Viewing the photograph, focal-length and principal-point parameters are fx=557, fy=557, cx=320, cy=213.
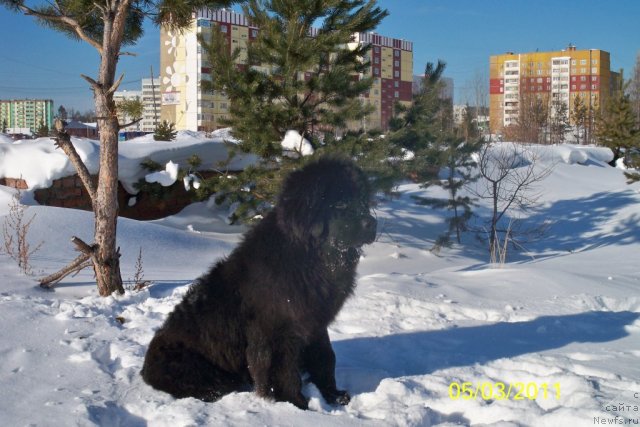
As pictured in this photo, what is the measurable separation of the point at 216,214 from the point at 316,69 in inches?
189

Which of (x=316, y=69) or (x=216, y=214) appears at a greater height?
(x=316, y=69)

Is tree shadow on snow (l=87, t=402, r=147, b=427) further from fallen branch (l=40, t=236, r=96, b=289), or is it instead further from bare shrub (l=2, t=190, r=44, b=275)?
bare shrub (l=2, t=190, r=44, b=275)

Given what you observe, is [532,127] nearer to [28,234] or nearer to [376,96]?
[376,96]

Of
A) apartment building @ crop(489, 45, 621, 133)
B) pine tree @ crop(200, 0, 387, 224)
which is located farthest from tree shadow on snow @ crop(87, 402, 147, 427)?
apartment building @ crop(489, 45, 621, 133)

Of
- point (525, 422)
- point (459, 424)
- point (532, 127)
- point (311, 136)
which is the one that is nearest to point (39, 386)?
point (459, 424)

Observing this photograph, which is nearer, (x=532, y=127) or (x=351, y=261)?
(x=351, y=261)

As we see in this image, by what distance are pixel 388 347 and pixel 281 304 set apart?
5.32ft

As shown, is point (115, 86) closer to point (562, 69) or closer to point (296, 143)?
point (296, 143)

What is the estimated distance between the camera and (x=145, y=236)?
1002cm

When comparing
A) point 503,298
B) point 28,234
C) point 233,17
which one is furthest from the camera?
point 233,17

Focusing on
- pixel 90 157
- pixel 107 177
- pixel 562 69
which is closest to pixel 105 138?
pixel 107 177

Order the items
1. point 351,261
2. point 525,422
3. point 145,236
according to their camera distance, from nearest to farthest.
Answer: point 525,422
point 351,261
point 145,236
